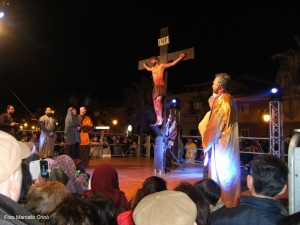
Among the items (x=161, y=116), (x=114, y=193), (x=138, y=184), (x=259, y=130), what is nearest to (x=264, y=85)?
(x=259, y=130)

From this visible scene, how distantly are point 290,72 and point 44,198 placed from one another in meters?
21.4

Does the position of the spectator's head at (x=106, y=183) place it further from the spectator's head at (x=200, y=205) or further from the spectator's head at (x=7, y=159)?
the spectator's head at (x=7, y=159)

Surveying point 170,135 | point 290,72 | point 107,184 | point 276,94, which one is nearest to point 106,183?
point 107,184

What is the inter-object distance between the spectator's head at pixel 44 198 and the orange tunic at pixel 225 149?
109 inches

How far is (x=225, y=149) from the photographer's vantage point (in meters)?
4.69

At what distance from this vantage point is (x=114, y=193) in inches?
140

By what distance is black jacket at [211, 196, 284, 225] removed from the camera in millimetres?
2057

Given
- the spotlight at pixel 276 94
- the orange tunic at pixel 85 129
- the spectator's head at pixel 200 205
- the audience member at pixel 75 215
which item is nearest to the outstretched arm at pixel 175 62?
the spotlight at pixel 276 94

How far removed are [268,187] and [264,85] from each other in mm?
37273

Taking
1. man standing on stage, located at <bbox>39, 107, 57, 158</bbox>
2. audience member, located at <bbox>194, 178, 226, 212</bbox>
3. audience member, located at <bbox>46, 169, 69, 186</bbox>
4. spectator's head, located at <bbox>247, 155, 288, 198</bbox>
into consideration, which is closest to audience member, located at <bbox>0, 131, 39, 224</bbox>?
spectator's head, located at <bbox>247, 155, 288, 198</bbox>

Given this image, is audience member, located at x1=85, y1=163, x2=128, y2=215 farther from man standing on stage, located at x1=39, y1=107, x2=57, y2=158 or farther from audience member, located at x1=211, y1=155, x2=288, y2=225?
man standing on stage, located at x1=39, y1=107, x2=57, y2=158

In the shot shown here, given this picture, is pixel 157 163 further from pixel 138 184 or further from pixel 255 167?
pixel 255 167

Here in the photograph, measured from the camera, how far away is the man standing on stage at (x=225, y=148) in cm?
465

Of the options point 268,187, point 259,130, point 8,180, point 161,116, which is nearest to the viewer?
point 8,180
